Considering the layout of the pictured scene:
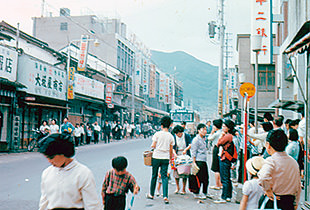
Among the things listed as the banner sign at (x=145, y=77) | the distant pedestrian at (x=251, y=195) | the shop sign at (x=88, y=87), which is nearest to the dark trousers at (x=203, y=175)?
the distant pedestrian at (x=251, y=195)

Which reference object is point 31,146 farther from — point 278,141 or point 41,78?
point 278,141

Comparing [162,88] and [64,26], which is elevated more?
[64,26]

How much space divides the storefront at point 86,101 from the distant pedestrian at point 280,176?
81.4ft

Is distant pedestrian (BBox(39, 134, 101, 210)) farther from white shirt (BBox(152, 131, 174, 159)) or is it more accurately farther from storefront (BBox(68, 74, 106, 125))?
storefront (BBox(68, 74, 106, 125))

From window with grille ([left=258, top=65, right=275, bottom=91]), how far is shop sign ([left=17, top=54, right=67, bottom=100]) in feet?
63.3

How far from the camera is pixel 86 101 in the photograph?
30.9 meters

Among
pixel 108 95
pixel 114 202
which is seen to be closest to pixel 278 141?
pixel 114 202

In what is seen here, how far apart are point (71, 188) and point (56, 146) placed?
1.28 ft

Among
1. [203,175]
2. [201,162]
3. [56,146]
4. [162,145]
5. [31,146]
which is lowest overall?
[31,146]

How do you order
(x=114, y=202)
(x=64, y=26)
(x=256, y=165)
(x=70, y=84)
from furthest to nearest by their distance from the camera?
(x=64, y=26)
(x=70, y=84)
(x=114, y=202)
(x=256, y=165)

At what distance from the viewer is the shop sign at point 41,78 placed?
1992 centimetres

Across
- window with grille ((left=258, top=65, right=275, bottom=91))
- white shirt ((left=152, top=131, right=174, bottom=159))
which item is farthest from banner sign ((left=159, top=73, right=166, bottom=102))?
white shirt ((left=152, top=131, right=174, bottom=159))

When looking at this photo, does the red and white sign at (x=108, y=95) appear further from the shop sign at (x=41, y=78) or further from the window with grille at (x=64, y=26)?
the window with grille at (x=64, y=26)

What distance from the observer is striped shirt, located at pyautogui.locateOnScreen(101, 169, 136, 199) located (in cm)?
449
